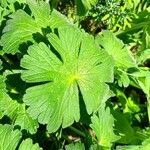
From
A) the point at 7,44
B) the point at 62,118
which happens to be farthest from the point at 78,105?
the point at 7,44

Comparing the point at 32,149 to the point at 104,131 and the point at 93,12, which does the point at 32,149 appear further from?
the point at 93,12

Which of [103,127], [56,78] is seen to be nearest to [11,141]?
[56,78]

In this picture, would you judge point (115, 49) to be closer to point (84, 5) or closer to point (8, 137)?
point (84, 5)

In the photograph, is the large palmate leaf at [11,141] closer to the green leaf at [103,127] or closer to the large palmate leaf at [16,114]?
the large palmate leaf at [16,114]

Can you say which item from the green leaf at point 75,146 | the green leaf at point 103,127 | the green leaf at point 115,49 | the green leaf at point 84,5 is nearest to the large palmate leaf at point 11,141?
the green leaf at point 75,146

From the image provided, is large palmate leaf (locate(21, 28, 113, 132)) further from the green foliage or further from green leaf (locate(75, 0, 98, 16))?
green leaf (locate(75, 0, 98, 16))

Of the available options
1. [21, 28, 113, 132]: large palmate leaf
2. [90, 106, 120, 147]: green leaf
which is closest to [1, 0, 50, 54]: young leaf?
[21, 28, 113, 132]: large palmate leaf
